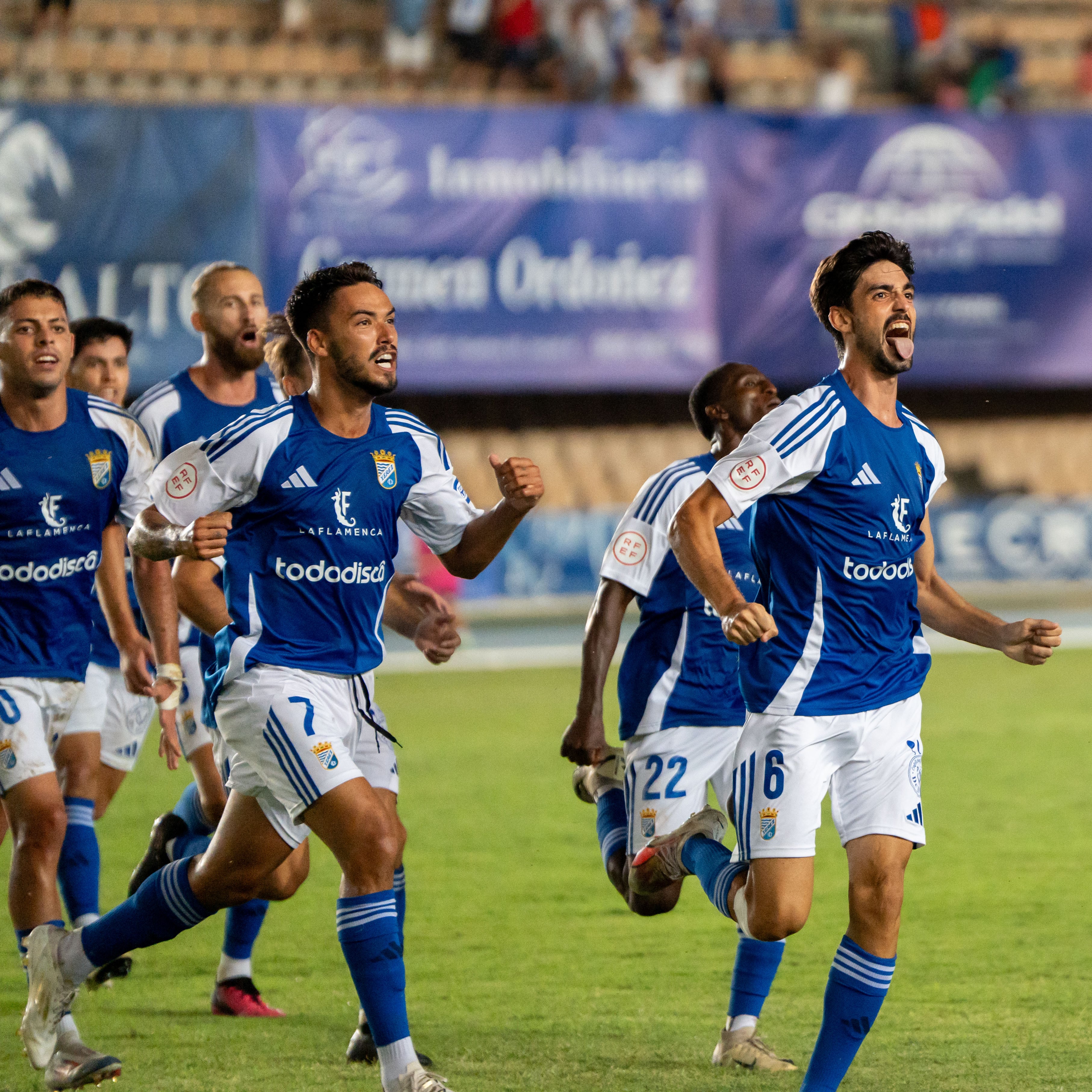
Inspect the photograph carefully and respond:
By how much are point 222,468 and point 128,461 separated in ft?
3.14

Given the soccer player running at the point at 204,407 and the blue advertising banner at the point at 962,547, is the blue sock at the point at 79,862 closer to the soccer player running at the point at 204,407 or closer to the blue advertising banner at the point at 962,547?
the soccer player running at the point at 204,407

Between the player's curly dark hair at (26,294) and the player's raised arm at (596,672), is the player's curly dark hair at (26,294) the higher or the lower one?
the higher one

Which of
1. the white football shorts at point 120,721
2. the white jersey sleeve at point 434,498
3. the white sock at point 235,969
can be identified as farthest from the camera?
the white football shorts at point 120,721

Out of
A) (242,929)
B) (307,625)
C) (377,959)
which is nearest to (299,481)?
(307,625)

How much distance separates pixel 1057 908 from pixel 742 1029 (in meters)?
2.30

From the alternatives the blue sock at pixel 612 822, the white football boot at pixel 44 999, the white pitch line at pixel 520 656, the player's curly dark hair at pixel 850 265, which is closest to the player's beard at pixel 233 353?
the blue sock at pixel 612 822

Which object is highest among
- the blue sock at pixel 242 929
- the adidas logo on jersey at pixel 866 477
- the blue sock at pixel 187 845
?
the adidas logo on jersey at pixel 866 477

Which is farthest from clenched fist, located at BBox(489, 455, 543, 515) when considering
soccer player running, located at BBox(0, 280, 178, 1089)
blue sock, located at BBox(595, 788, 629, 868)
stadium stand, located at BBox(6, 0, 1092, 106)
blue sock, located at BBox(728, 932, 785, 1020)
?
stadium stand, located at BBox(6, 0, 1092, 106)

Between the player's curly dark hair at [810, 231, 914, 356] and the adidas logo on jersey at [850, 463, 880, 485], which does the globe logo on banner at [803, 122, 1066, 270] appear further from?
the adidas logo on jersey at [850, 463, 880, 485]

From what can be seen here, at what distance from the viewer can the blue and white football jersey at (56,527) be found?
511 cm

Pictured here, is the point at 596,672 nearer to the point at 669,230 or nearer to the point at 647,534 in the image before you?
the point at 647,534

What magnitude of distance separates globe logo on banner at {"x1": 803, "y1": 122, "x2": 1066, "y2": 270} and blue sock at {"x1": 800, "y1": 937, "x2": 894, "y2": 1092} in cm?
1656

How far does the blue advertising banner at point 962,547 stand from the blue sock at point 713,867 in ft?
45.8

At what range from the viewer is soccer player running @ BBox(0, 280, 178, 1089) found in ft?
16.3
